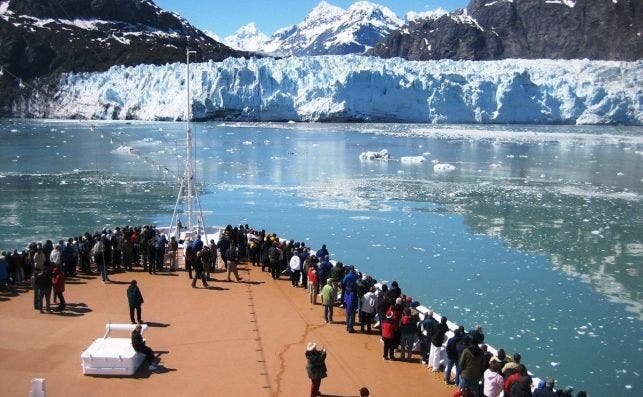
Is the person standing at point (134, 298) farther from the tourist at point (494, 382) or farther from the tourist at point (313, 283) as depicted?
the tourist at point (494, 382)

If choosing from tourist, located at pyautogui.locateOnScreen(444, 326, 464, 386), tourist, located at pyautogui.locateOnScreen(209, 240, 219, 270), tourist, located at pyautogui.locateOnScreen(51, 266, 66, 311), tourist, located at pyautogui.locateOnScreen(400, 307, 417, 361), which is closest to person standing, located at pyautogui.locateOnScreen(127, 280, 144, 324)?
tourist, located at pyautogui.locateOnScreen(51, 266, 66, 311)

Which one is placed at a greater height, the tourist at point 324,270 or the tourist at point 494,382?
the tourist at point 324,270

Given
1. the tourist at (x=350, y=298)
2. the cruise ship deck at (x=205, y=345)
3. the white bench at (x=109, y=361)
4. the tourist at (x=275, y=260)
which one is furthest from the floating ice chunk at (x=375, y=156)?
the white bench at (x=109, y=361)

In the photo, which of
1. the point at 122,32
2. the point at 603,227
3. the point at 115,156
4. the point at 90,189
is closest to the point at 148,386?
the point at 603,227

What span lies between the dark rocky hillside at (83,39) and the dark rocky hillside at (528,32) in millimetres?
59179

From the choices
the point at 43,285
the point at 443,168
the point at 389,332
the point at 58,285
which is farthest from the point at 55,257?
the point at 443,168

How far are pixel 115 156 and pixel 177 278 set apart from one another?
31738 mm

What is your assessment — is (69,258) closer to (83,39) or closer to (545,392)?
(545,392)

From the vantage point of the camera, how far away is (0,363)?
7887 millimetres

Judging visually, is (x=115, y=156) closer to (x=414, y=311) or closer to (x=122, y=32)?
(x=414, y=311)

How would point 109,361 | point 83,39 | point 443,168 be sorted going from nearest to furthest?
point 109,361 < point 443,168 < point 83,39

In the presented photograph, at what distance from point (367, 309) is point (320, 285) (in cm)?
172

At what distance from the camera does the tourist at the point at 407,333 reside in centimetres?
849

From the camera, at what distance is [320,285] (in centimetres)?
1105
